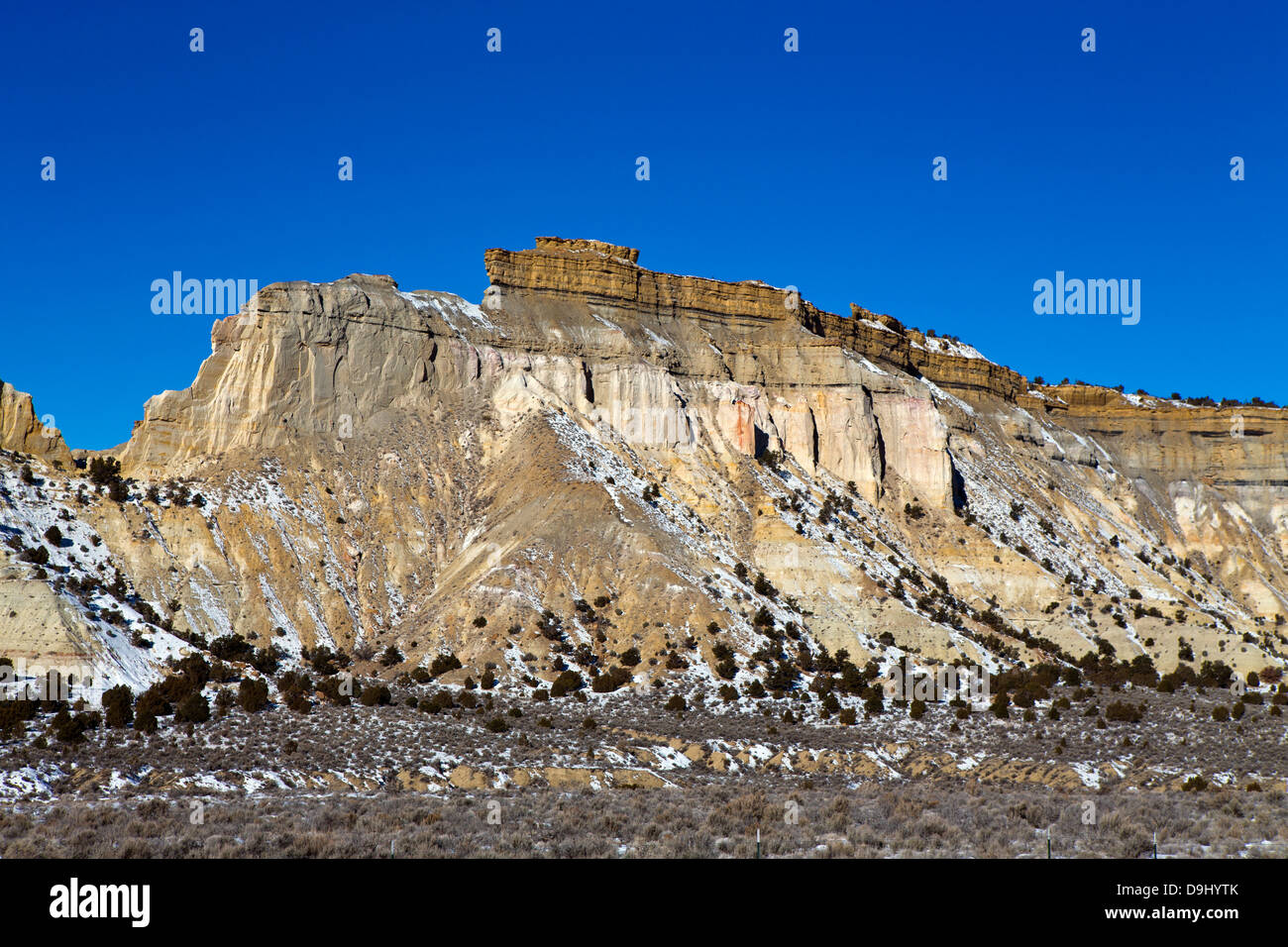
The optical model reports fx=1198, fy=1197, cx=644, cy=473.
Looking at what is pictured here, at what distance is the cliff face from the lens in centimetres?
5150

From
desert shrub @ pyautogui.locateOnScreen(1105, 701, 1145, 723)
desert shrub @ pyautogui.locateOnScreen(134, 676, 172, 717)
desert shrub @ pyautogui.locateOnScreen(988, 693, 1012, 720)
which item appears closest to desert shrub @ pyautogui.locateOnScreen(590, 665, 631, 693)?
desert shrub @ pyautogui.locateOnScreen(988, 693, 1012, 720)

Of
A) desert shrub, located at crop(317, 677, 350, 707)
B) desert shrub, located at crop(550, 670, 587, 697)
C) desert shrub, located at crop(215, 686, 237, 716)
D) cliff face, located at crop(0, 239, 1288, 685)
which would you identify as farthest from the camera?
cliff face, located at crop(0, 239, 1288, 685)

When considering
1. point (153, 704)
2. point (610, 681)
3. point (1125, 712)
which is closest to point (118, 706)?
point (153, 704)

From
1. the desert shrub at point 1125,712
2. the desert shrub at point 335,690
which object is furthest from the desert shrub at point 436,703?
the desert shrub at point 1125,712

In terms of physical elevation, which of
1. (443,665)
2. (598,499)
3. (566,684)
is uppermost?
(598,499)

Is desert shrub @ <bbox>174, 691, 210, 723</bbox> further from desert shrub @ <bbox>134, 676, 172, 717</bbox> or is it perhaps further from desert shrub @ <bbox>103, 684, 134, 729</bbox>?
desert shrub @ <bbox>103, 684, 134, 729</bbox>

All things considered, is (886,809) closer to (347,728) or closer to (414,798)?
(414,798)

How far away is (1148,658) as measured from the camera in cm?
6053

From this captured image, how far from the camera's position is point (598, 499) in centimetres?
5769

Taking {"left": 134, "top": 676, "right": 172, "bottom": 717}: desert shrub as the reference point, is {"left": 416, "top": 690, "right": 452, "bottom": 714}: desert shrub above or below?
below

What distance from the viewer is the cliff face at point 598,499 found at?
169 feet

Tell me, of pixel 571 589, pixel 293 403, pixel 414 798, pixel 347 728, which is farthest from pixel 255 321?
pixel 414 798

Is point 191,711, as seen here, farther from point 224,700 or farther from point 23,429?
point 23,429
